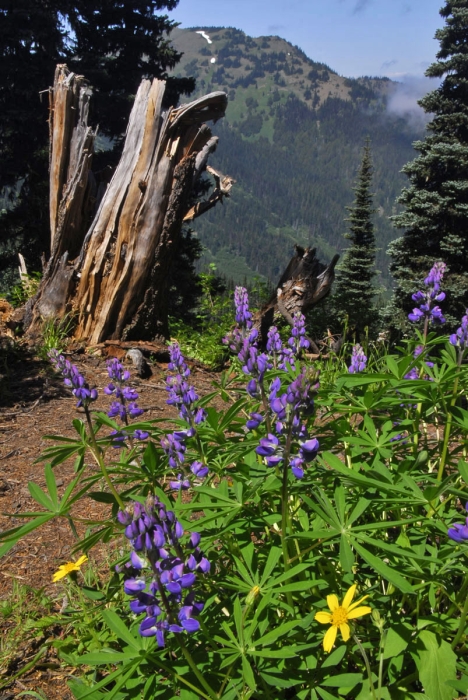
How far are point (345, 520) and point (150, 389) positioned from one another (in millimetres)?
3996

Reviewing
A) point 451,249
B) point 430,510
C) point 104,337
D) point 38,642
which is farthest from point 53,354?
point 451,249

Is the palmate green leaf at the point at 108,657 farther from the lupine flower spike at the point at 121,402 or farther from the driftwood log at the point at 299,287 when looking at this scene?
the driftwood log at the point at 299,287

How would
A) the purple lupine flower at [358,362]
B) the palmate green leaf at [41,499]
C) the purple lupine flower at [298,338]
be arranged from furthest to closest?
the purple lupine flower at [298,338] < the purple lupine flower at [358,362] < the palmate green leaf at [41,499]

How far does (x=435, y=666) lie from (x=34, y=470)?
3112mm

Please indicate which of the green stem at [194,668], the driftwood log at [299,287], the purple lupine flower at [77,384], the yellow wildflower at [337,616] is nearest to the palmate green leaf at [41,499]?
the purple lupine flower at [77,384]

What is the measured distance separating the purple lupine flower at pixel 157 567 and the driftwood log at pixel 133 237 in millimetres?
5267

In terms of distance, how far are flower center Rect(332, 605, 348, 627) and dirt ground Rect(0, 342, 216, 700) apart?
40.1 inches

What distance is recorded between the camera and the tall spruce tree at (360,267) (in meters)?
22.4

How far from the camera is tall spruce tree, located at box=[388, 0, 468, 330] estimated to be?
1614cm

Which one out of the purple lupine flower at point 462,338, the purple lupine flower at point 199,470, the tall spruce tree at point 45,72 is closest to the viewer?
the purple lupine flower at point 199,470

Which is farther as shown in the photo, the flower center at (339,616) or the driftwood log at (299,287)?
the driftwood log at (299,287)

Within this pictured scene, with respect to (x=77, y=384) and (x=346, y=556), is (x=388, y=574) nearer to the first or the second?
(x=346, y=556)

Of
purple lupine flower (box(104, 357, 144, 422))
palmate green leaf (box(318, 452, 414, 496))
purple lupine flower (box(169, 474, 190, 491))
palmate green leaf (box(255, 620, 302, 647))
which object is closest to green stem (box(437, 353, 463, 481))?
palmate green leaf (box(318, 452, 414, 496))

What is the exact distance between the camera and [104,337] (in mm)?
6328
